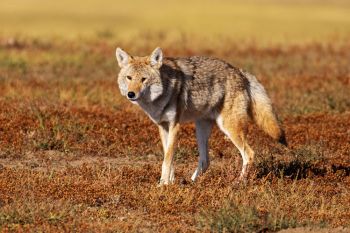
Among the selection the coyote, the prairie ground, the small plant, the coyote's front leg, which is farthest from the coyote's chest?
the small plant

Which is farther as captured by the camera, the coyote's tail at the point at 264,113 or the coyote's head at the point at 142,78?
the coyote's tail at the point at 264,113

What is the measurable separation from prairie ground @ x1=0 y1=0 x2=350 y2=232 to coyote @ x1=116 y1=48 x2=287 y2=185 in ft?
1.36

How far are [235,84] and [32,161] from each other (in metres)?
3.14

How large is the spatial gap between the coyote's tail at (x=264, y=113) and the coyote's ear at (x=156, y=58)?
1.49 metres

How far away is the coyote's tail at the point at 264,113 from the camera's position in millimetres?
10352

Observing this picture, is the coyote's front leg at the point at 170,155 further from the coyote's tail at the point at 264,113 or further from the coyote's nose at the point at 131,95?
the coyote's tail at the point at 264,113

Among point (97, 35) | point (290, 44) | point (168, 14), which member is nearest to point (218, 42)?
point (290, 44)

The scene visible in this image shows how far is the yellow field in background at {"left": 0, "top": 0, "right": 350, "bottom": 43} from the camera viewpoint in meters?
35.2

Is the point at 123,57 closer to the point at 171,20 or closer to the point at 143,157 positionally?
the point at 143,157

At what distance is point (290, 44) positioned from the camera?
96.1ft

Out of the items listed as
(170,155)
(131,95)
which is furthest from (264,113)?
(131,95)

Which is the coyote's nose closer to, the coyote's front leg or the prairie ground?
the coyote's front leg

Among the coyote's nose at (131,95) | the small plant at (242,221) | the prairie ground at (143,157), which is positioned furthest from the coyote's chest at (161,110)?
the small plant at (242,221)

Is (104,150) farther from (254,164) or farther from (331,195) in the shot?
(331,195)
